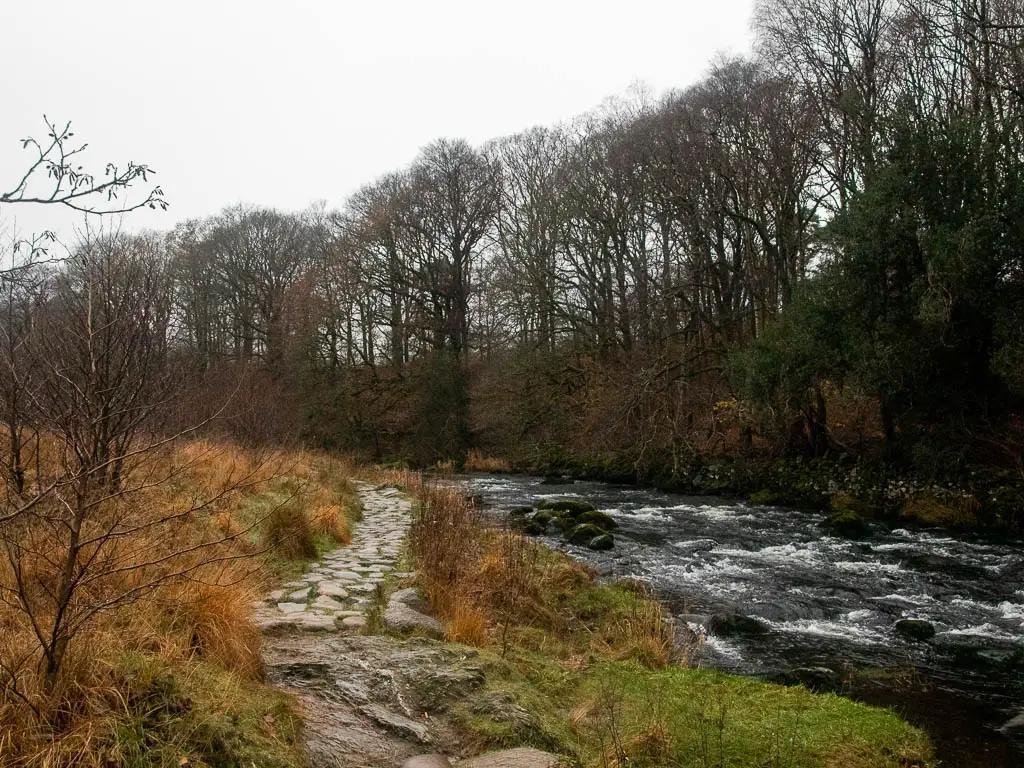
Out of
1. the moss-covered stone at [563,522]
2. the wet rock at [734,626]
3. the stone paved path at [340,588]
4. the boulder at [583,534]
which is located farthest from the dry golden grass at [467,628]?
the moss-covered stone at [563,522]

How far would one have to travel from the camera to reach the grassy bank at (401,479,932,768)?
161 inches

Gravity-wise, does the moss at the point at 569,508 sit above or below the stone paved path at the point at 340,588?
below

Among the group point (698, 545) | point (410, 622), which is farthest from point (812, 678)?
point (698, 545)

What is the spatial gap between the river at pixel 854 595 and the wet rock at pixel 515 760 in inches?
110

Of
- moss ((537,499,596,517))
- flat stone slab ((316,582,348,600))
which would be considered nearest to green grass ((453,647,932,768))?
flat stone slab ((316,582,348,600))

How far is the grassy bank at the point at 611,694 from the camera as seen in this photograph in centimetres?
410

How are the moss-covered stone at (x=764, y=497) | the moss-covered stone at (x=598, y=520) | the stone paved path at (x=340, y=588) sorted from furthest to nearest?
the moss-covered stone at (x=764, y=497) < the moss-covered stone at (x=598, y=520) < the stone paved path at (x=340, y=588)

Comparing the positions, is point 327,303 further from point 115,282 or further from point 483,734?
point 483,734

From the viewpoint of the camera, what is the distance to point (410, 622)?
5477 millimetres

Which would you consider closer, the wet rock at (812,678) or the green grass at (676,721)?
the green grass at (676,721)

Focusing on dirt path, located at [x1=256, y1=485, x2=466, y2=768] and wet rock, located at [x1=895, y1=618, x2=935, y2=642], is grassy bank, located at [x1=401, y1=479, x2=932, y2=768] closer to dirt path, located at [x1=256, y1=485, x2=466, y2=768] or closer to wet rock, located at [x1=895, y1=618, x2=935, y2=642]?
dirt path, located at [x1=256, y1=485, x2=466, y2=768]

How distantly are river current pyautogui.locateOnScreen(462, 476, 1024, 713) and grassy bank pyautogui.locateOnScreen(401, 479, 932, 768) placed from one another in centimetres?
101

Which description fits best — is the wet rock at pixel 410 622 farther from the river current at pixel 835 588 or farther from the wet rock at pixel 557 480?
the wet rock at pixel 557 480

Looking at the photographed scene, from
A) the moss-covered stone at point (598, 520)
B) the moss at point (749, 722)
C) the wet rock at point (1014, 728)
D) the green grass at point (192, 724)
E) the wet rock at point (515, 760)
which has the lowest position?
the wet rock at point (1014, 728)
